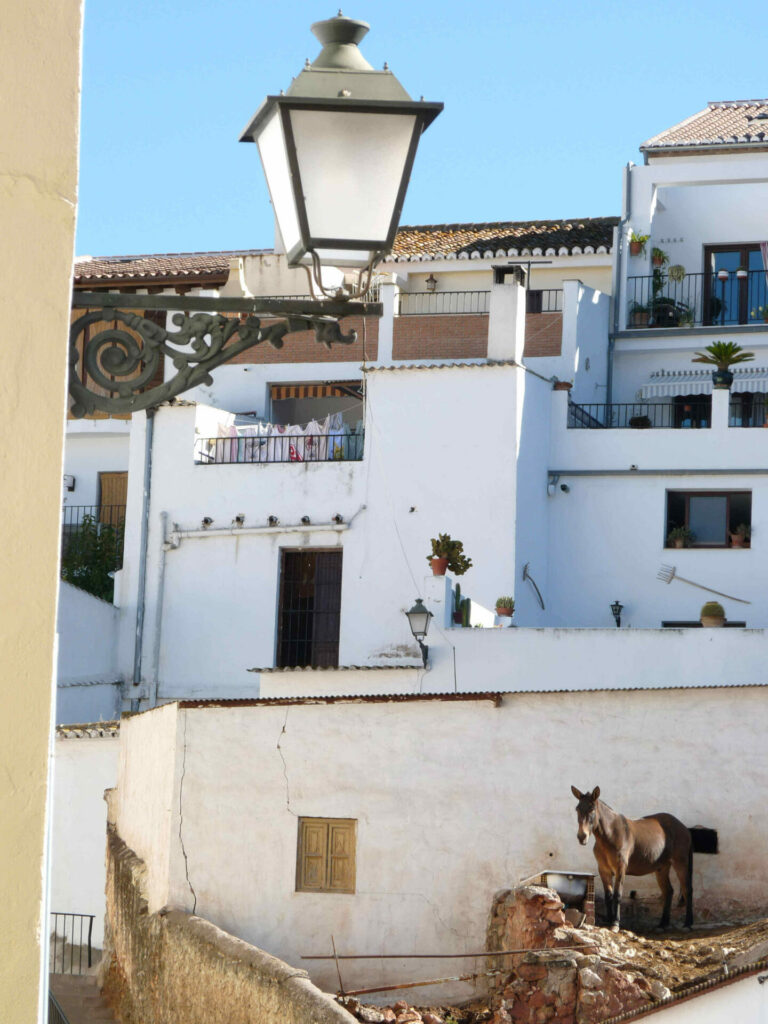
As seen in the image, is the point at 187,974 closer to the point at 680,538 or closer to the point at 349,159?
the point at 349,159

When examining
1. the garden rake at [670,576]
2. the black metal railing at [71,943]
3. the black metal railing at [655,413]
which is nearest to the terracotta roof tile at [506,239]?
the black metal railing at [655,413]

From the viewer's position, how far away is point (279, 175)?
4.34 meters

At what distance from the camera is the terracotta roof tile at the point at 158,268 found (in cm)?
3419

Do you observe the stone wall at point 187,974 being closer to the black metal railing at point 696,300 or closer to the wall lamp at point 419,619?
the wall lamp at point 419,619

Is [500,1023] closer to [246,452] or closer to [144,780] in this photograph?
[144,780]

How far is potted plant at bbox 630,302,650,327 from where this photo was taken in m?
31.7

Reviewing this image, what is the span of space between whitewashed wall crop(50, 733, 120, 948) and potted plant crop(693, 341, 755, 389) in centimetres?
1210

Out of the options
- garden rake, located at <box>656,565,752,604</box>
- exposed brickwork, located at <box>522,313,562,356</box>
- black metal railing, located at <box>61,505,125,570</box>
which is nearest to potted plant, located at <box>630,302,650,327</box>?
exposed brickwork, located at <box>522,313,562,356</box>

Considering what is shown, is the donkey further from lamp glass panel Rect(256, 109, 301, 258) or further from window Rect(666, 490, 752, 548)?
window Rect(666, 490, 752, 548)

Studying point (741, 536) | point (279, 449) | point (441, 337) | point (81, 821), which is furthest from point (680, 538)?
point (81, 821)

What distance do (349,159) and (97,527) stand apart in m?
27.0

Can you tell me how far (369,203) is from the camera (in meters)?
4.30

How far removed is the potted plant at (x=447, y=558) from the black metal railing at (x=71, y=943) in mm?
7314

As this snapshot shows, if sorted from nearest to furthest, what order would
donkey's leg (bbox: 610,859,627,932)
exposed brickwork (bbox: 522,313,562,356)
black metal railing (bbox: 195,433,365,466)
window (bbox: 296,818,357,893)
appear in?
Answer: donkey's leg (bbox: 610,859,627,932), window (bbox: 296,818,357,893), black metal railing (bbox: 195,433,365,466), exposed brickwork (bbox: 522,313,562,356)
